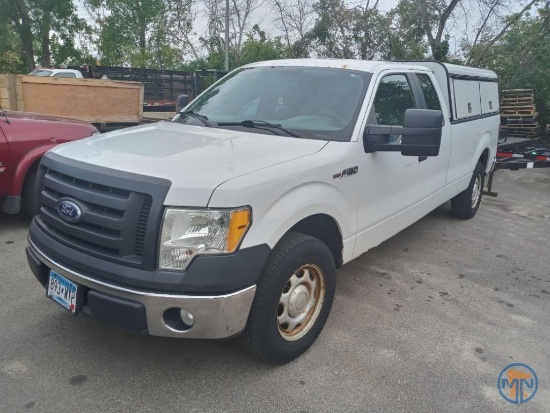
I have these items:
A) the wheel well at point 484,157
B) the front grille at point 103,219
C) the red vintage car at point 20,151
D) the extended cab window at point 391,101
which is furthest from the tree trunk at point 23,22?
the front grille at point 103,219

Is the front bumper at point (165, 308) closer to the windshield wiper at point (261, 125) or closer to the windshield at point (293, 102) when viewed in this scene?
the windshield wiper at point (261, 125)

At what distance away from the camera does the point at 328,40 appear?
18.8 m

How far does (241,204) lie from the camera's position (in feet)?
7.84

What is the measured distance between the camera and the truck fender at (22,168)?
15.9 feet

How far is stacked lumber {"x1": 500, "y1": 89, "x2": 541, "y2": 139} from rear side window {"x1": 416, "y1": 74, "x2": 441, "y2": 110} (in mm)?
9366

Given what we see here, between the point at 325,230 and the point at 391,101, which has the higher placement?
the point at 391,101

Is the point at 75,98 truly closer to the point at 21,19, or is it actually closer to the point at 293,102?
the point at 293,102

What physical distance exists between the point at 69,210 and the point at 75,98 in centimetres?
586

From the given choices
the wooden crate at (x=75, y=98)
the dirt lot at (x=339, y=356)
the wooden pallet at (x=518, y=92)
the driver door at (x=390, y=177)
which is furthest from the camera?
the wooden pallet at (x=518, y=92)

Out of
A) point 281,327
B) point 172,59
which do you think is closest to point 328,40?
point 172,59

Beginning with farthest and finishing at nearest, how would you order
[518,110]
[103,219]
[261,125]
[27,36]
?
[27,36] → [518,110] → [261,125] → [103,219]

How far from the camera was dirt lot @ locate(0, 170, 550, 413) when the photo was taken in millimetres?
2633

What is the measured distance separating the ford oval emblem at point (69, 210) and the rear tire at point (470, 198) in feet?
16.5

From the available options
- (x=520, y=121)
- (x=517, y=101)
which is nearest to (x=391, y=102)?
(x=520, y=121)
